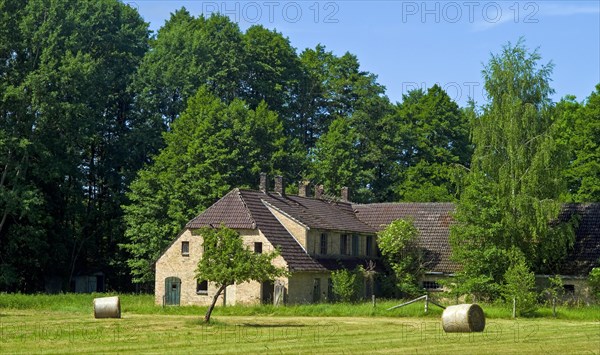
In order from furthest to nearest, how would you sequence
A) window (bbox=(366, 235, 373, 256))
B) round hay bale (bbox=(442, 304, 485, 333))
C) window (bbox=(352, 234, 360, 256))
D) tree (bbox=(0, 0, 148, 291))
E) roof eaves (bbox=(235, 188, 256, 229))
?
1. tree (bbox=(0, 0, 148, 291))
2. window (bbox=(366, 235, 373, 256))
3. window (bbox=(352, 234, 360, 256))
4. roof eaves (bbox=(235, 188, 256, 229))
5. round hay bale (bbox=(442, 304, 485, 333))

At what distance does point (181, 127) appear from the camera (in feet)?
258

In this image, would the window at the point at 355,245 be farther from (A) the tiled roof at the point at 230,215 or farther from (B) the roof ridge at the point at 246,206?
(A) the tiled roof at the point at 230,215

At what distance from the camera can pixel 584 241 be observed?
64062 mm

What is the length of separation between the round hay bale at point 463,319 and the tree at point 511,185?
767 inches

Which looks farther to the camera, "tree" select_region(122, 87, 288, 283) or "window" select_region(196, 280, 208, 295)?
"tree" select_region(122, 87, 288, 283)

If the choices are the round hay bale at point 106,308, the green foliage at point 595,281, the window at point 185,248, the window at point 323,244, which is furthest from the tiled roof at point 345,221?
the round hay bale at point 106,308

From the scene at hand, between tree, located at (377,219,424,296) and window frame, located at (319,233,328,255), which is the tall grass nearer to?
window frame, located at (319,233,328,255)

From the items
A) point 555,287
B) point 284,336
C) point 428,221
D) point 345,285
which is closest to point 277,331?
point 284,336

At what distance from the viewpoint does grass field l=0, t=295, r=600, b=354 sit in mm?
32312

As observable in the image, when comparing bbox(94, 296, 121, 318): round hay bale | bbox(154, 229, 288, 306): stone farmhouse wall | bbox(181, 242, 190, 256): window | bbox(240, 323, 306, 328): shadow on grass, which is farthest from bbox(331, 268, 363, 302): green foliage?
bbox(94, 296, 121, 318): round hay bale

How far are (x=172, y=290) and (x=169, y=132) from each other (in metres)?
21.6

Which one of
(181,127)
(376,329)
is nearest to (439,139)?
(181,127)

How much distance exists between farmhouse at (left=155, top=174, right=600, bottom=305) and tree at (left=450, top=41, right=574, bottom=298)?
3483 millimetres

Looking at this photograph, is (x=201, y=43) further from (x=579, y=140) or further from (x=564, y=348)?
(x=564, y=348)
